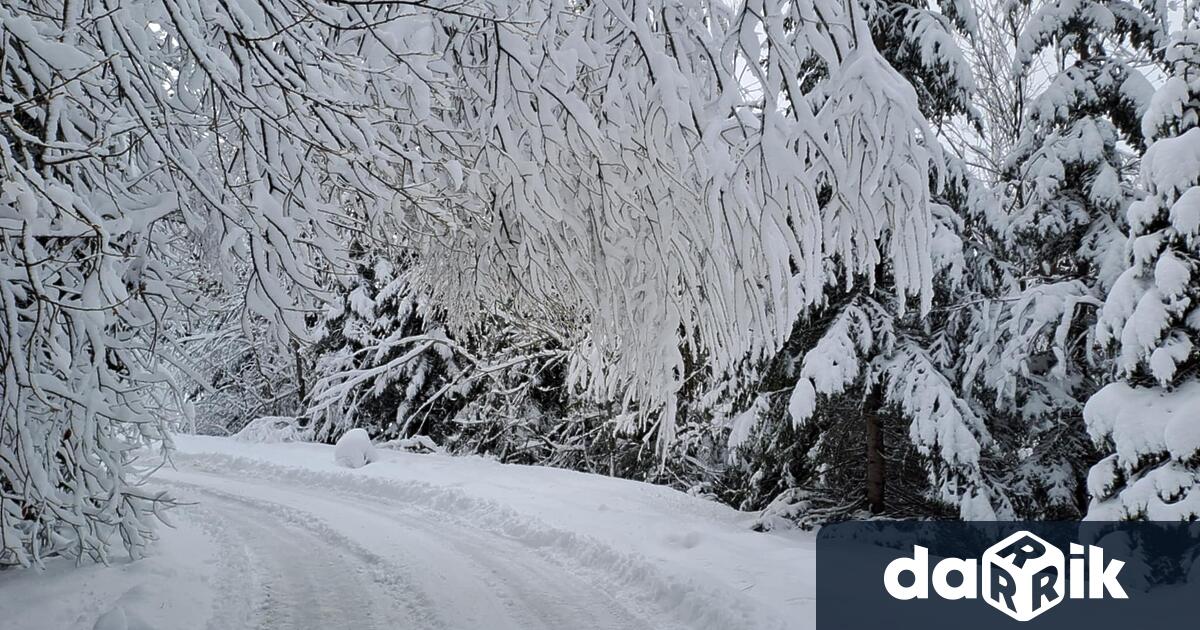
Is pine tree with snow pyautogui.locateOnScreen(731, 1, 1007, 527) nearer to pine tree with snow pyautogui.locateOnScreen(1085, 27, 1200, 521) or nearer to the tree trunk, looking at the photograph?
the tree trunk

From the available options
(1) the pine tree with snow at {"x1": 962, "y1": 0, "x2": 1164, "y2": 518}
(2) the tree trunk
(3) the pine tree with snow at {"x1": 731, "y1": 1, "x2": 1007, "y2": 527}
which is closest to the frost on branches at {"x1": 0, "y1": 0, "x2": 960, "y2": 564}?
(3) the pine tree with snow at {"x1": 731, "y1": 1, "x2": 1007, "y2": 527}

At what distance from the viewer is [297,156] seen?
12.6 ft

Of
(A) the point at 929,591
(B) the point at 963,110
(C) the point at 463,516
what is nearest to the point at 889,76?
(A) the point at 929,591

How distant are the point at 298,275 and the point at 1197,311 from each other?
8.80 meters

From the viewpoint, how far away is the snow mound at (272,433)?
21.6m

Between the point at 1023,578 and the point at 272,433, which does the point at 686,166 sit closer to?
the point at 1023,578

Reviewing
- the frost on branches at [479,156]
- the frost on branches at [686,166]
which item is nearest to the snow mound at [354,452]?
the frost on branches at [479,156]

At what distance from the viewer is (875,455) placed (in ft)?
36.5

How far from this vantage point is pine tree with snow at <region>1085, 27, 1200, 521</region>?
8.05 metres

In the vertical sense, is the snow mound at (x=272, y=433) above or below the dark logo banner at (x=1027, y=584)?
above

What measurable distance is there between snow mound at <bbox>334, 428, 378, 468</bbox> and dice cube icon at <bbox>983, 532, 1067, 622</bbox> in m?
11.2

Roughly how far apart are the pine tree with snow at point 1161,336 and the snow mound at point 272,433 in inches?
723

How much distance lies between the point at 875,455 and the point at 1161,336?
3.67 m
